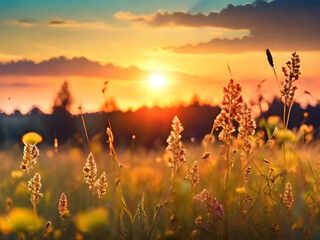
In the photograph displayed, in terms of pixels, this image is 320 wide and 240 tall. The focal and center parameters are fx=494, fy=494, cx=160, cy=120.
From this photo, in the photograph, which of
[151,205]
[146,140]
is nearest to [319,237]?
[151,205]

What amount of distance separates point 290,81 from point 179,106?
44.7ft

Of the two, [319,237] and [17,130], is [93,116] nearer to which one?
[17,130]

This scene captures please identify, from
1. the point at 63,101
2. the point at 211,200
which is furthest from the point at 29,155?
the point at 63,101

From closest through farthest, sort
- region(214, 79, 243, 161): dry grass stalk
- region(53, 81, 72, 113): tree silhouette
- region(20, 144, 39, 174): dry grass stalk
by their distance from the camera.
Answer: region(214, 79, 243, 161): dry grass stalk < region(20, 144, 39, 174): dry grass stalk < region(53, 81, 72, 113): tree silhouette

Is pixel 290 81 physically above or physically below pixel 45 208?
above

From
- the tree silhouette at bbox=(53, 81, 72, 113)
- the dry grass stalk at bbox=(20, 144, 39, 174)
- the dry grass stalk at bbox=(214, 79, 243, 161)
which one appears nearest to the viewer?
the dry grass stalk at bbox=(214, 79, 243, 161)

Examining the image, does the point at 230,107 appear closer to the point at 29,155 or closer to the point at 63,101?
the point at 29,155

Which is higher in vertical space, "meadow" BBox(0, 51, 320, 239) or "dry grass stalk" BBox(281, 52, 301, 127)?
"dry grass stalk" BBox(281, 52, 301, 127)

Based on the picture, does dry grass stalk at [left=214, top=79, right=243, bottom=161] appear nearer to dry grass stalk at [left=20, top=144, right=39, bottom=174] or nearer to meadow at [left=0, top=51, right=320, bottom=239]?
meadow at [left=0, top=51, right=320, bottom=239]

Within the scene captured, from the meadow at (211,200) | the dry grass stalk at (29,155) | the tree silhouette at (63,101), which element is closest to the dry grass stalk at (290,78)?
the meadow at (211,200)

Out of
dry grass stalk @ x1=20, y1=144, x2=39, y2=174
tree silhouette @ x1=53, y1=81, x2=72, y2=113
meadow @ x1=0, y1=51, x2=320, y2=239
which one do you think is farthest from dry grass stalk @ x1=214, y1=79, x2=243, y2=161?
tree silhouette @ x1=53, y1=81, x2=72, y2=113

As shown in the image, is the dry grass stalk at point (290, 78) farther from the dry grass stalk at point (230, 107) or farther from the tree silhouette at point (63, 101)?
the tree silhouette at point (63, 101)

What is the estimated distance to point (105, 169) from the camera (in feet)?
18.5

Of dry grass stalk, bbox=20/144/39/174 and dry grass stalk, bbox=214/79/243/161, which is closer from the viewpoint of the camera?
dry grass stalk, bbox=214/79/243/161
